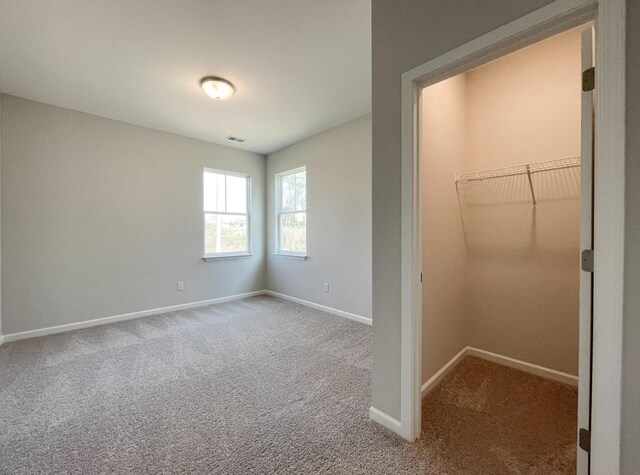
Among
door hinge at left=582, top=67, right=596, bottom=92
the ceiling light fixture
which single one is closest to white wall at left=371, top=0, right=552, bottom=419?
door hinge at left=582, top=67, right=596, bottom=92

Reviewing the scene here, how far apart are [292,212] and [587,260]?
402cm

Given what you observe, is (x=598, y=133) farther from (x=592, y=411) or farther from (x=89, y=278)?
(x=89, y=278)

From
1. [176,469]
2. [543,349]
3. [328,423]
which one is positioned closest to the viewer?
[176,469]

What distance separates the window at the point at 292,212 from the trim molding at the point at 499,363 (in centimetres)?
269

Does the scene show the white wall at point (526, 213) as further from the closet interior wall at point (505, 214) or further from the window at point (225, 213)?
the window at point (225, 213)

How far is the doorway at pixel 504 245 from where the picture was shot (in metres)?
1.94

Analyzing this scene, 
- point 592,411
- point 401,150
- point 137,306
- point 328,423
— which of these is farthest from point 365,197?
point 137,306

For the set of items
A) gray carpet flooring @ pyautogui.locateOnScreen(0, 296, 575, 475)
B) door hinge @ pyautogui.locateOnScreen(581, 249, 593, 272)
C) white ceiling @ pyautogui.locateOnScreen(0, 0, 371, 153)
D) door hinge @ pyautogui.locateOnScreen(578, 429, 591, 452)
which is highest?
white ceiling @ pyautogui.locateOnScreen(0, 0, 371, 153)

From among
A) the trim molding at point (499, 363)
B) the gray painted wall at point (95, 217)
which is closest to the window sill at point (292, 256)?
the gray painted wall at point (95, 217)

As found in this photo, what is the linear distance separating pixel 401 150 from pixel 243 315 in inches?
130

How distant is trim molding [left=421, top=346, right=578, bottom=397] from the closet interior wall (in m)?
0.04

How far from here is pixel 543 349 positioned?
2.24m

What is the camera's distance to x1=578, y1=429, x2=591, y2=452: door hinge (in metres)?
1.06

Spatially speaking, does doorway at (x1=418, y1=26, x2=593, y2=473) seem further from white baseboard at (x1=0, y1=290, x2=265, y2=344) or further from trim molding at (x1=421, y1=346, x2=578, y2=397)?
white baseboard at (x1=0, y1=290, x2=265, y2=344)
